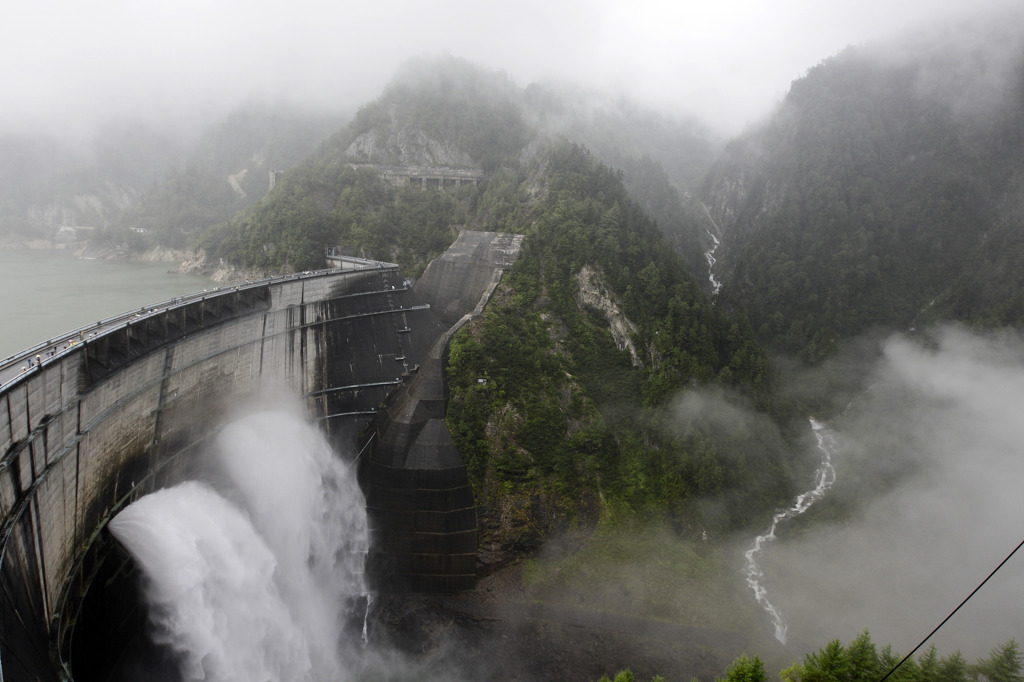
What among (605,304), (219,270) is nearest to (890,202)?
(605,304)

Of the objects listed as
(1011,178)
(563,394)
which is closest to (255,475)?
(563,394)

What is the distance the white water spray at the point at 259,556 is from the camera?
2298cm

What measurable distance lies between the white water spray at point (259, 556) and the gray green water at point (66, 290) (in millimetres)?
13324

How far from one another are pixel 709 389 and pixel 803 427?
1481 centimetres

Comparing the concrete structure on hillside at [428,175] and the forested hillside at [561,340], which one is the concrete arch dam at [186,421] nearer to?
the forested hillside at [561,340]

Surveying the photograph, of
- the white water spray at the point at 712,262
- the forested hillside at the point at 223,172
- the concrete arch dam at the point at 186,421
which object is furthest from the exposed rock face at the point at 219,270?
the white water spray at the point at 712,262

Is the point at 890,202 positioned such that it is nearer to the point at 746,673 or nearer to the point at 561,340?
the point at 561,340

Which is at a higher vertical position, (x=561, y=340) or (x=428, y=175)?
(x=428, y=175)

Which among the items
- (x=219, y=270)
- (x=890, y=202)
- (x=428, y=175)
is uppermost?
(x=428, y=175)

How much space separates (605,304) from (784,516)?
19.3m

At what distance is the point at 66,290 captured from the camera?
46844mm

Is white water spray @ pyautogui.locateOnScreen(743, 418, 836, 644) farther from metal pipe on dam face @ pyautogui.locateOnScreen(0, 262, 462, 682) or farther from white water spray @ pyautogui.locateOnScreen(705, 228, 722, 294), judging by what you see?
white water spray @ pyautogui.locateOnScreen(705, 228, 722, 294)

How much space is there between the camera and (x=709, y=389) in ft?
141

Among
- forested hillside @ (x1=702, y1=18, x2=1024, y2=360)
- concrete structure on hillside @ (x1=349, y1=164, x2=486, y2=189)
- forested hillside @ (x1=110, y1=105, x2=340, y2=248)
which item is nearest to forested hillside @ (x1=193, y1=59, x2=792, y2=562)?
concrete structure on hillside @ (x1=349, y1=164, x2=486, y2=189)
